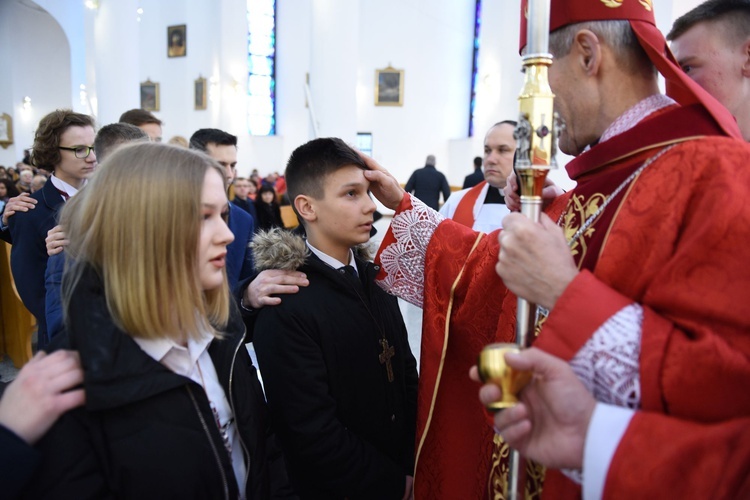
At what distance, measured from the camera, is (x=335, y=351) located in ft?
5.95

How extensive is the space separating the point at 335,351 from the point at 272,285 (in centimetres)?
30

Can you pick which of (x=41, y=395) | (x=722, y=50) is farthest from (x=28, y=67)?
(x=722, y=50)

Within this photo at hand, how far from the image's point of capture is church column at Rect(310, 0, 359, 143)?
29.5 ft

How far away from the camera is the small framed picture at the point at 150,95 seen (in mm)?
17531

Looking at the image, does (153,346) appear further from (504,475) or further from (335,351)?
(504,475)

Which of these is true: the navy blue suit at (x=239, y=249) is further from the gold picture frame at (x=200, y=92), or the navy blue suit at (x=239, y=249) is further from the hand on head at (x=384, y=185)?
the gold picture frame at (x=200, y=92)

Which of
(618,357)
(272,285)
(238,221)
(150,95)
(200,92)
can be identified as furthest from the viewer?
(150,95)

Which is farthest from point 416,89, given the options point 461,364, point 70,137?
point 461,364

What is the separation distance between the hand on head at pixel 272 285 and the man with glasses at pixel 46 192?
53.0 inches

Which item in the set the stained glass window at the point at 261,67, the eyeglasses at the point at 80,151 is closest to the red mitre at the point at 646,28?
the eyeglasses at the point at 80,151

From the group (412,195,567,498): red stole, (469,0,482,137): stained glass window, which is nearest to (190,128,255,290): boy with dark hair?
(412,195,567,498): red stole

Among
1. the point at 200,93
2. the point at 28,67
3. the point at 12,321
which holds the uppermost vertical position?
the point at 28,67

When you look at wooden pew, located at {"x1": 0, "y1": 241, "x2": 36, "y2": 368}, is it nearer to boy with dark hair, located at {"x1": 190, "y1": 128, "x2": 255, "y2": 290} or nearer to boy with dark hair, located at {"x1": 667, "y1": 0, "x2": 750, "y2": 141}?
boy with dark hair, located at {"x1": 190, "y1": 128, "x2": 255, "y2": 290}

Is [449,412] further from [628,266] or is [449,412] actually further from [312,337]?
[628,266]
